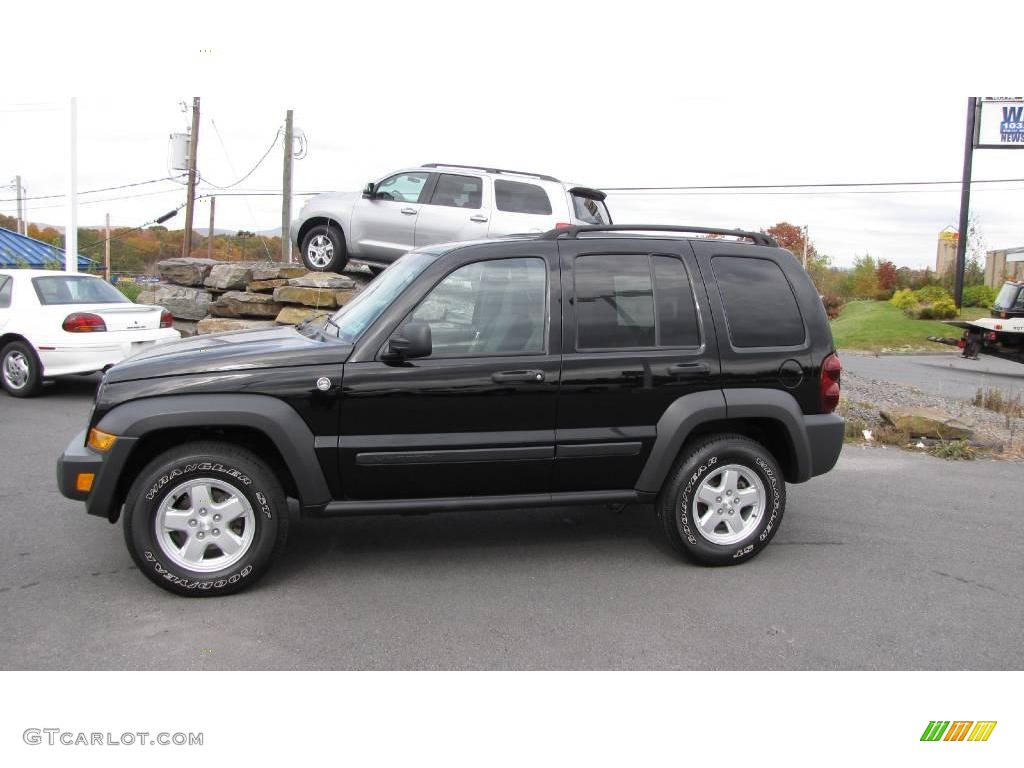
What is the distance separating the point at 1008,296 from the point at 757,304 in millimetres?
Answer: 17162

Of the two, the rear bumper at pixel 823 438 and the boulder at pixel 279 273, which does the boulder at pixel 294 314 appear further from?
the rear bumper at pixel 823 438

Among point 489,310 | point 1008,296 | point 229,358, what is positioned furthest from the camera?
point 1008,296

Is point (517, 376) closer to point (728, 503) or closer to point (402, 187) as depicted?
point (728, 503)

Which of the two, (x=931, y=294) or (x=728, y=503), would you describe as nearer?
(x=728, y=503)

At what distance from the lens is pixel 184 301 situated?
46.6ft

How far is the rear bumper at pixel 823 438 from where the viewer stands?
5.15m

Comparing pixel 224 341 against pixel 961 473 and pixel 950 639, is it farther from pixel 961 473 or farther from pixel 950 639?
pixel 961 473

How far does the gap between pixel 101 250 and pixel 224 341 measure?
75.6 metres

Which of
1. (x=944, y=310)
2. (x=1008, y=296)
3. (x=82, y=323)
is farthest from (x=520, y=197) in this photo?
(x=944, y=310)

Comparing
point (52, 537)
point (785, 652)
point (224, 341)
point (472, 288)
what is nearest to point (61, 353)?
point (52, 537)

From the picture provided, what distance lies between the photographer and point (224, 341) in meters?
4.97
